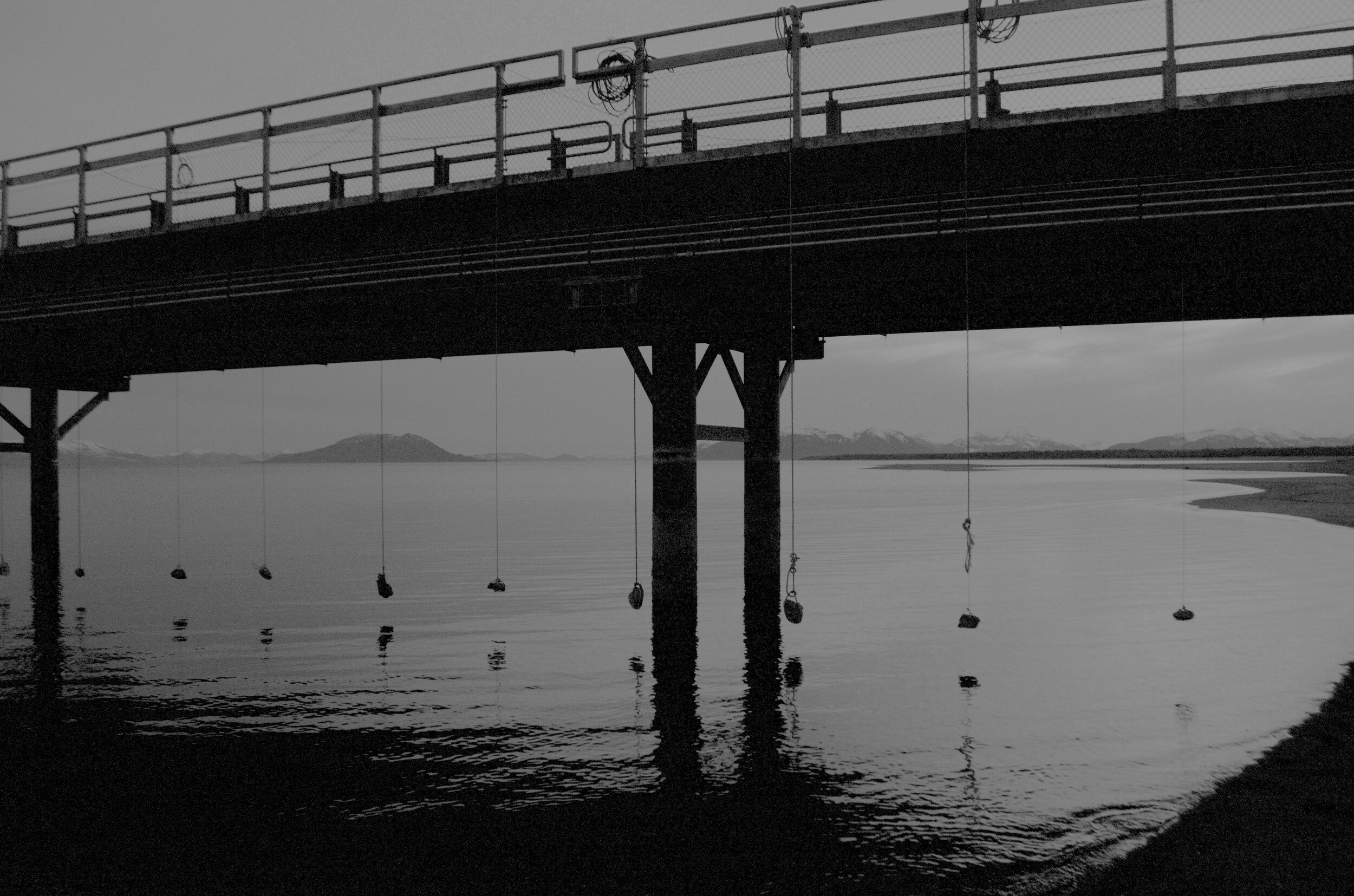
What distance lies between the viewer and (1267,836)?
32.3 feet

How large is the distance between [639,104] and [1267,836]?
46.8 feet

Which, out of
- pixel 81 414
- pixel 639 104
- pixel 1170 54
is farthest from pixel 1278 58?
pixel 81 414

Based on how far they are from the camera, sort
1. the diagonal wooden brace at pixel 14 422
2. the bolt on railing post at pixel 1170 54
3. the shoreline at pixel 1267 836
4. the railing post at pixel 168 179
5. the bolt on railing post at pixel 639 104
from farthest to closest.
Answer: the diagonal wooden brace at pixel 14 422 → the railing post at pixel 168 179 → the bolt on railing post at pixel 639 104 → the bolt on railing post at pixel 1170 54 → the shoreline at pixel 1267 836

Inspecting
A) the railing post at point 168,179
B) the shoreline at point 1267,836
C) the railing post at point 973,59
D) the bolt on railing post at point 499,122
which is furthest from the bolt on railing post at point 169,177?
the shoreline at point 1267,836

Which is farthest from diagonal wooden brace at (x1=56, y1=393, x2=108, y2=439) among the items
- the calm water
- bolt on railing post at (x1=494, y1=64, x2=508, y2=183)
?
bolt on railing post at (x1=494, y1=64, x2=508, y2=183)

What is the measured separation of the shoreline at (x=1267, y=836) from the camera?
876 centimetres

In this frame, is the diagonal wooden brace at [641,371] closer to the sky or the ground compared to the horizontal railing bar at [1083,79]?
closer to the ground

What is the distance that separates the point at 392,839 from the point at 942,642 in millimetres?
14387

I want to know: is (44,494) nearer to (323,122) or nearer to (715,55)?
(323,122)

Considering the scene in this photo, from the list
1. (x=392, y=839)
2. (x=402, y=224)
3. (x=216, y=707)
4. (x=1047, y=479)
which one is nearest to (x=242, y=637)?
(x=216, y=707)

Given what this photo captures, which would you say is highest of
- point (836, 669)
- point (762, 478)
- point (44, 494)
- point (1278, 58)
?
point (1278, 58)

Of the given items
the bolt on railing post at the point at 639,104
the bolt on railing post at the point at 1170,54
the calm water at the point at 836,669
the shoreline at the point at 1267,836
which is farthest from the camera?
the bolt on railing post at the point at 639,104

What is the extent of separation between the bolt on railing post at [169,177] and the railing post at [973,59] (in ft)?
55.7

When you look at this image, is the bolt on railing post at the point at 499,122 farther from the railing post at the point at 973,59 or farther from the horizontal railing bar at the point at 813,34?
the railing post at the point at 973,59
